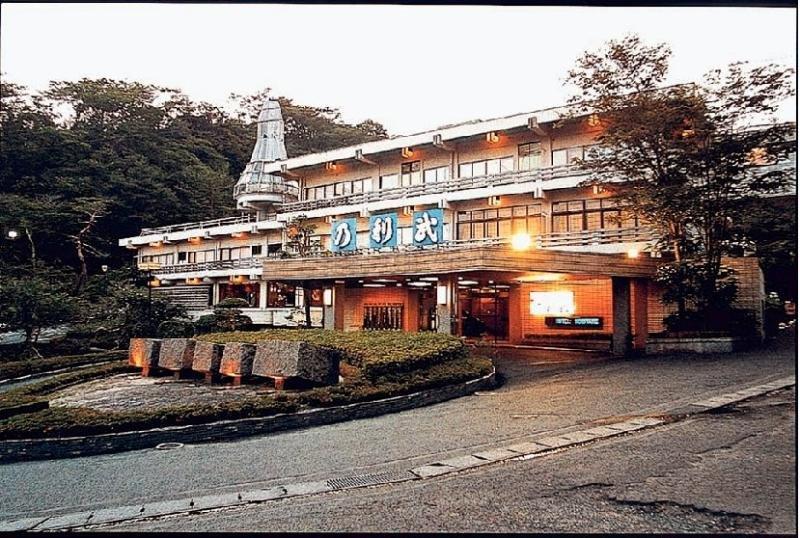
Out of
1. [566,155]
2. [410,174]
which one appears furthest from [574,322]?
[410,174]

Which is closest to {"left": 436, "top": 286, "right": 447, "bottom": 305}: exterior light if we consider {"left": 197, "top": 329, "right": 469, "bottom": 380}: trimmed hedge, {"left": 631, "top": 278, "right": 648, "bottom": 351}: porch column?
{"left": 197, "top": 329, "right": 469, "bottom": 380}: trimmed hedge

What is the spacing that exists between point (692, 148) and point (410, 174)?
29.3 feet

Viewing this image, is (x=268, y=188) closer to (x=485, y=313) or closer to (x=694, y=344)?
(x=485, y=313)

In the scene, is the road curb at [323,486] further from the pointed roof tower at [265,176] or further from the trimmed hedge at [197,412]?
the pointed roof tower at [265,176]

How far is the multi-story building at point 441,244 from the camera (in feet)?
37.4

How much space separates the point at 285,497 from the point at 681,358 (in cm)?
801

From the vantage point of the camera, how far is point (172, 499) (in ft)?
13.1

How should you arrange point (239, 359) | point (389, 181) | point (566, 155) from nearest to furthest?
point (239, 359)
point (566, 155)
point (389, 181)

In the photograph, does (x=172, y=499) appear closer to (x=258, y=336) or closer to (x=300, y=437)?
(x=300, y=437)

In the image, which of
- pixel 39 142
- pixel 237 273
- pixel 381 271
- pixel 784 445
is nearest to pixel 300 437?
pixel 784 445

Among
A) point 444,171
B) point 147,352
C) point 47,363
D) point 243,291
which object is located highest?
point 444,171

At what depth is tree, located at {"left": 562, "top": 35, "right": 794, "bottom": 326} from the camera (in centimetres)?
1038

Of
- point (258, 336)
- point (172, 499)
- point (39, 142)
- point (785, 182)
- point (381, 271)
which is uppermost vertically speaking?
point (39, 142)

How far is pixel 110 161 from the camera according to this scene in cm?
1644
